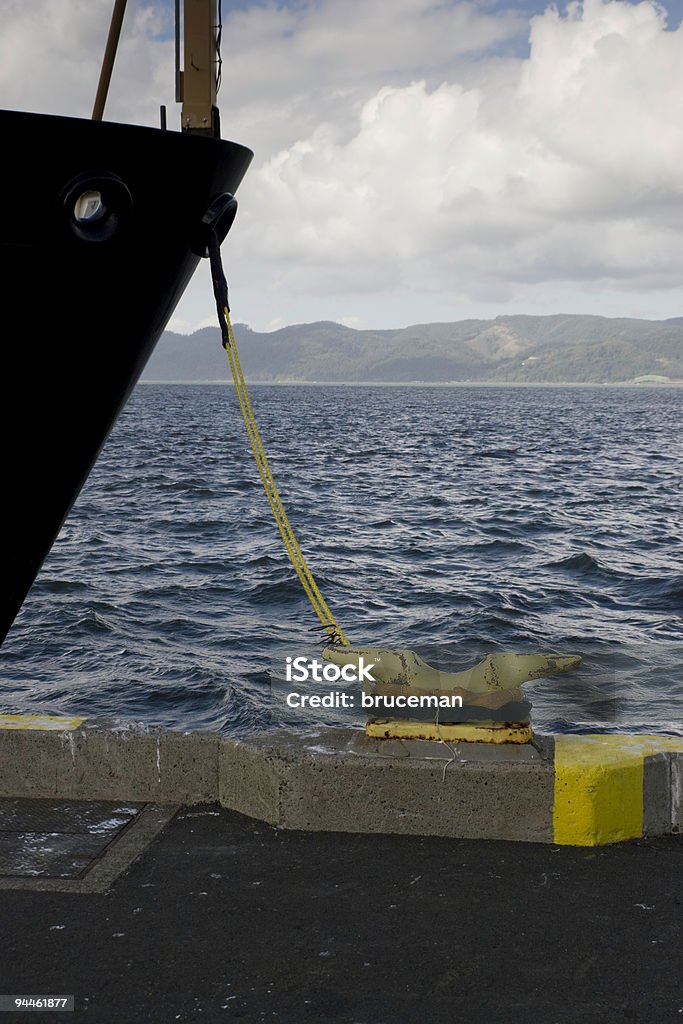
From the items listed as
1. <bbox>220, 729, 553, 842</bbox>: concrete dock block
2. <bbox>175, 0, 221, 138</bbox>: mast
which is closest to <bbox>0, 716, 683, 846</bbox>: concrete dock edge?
<bbox>220, 729, 553, 842</bbox>: concrete dock block

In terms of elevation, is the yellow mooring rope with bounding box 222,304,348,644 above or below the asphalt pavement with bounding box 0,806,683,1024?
above

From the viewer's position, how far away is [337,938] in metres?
4.52

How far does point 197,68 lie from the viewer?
6172 millimetres

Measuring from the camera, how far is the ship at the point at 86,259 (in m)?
5.08

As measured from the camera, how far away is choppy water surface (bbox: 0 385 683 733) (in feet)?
44.7

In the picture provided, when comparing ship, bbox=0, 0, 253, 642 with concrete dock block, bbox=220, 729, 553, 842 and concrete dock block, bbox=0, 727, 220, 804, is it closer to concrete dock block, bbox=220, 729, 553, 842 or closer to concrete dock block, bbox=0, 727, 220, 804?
concrete dock block, bbox=0, 727, 220, 804

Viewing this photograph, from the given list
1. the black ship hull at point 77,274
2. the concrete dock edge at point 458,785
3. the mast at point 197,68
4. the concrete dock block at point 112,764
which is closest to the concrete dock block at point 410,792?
the concrete dock edge at point 458,785

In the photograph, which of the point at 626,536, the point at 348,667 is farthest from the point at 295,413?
the point at 348,667

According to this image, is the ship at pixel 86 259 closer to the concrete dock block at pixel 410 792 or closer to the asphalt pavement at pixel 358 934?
the concrete dock block at pixel 410 792

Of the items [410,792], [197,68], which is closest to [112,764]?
[410,792]

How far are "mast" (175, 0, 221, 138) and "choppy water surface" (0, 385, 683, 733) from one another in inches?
136

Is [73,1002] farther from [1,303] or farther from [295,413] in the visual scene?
[295,413]

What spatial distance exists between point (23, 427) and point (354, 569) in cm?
1663

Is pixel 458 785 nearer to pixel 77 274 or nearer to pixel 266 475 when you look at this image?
pixel 266 475
